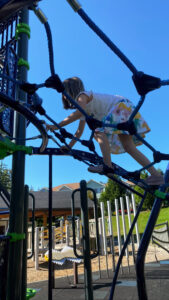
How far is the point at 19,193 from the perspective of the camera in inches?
62.0

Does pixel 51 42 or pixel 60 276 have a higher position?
pixel 51 42

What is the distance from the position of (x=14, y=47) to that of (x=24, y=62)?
53cm

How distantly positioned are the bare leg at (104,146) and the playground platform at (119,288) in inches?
97.1

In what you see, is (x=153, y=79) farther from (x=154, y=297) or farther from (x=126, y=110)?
(x=154, y=297)

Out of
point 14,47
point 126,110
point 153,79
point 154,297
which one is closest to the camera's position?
point 153,79

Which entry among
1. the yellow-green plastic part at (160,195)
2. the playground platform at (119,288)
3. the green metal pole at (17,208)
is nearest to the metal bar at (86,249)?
the green metal pole at (17,208)

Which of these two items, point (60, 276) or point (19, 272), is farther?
point (60, 276)

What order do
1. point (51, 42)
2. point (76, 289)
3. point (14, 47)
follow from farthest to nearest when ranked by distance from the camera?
point (76, 289), point (14, 47), point (51, 42)

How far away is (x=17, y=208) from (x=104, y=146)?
897 millimetres

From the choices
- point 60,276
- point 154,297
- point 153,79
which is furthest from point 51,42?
point 60,276

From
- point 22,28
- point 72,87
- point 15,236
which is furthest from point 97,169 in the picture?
point 22,28

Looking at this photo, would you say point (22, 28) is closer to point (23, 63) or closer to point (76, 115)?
point (23, 63)

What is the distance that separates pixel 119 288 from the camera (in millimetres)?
3881

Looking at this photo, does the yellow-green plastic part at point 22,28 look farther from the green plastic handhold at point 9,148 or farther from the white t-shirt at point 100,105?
the green plastic handhold at point 9,148
